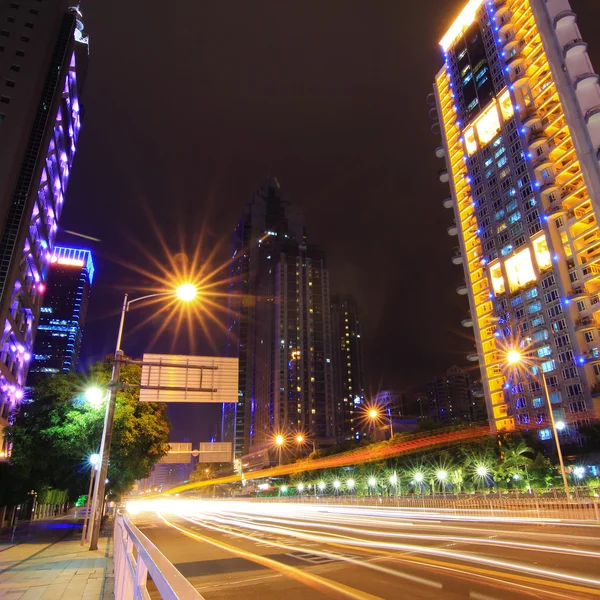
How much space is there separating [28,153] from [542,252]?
94910 millimetres

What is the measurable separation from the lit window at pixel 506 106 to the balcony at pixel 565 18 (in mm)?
15134

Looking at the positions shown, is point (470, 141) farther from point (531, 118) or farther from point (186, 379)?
point (186, 379)

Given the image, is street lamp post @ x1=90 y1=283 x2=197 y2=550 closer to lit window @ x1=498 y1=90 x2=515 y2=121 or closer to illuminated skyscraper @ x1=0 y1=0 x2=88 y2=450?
illuminated skyscraper @ x1=0 y1=0 x2=88 y2=450

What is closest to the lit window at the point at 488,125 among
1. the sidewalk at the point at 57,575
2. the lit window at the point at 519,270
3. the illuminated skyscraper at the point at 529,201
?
the illuminated skyscraper at the point at 529,201

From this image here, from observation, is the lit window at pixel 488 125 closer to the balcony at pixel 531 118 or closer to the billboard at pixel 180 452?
the balcony at pixel 531 118

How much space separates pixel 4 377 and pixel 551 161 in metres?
105

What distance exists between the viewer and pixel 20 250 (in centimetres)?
6306

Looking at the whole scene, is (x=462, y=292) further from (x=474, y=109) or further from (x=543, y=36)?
(x=543, y=36)

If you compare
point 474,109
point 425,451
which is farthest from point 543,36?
point 425,451

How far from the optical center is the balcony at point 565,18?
88.5 meters

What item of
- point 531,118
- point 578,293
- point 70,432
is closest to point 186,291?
point 70,432

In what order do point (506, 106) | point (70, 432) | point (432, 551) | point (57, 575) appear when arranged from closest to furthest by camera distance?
1. point (57, 575)
2. point (432, 551)
3. point (70, 432)
4. point (506, 106)

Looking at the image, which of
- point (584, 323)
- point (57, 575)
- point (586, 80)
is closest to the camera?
point (57, 575)

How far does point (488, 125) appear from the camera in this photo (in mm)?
105750
